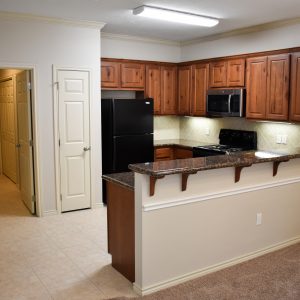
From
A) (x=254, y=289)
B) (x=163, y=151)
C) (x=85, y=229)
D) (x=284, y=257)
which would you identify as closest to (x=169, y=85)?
(x=163, y=151)

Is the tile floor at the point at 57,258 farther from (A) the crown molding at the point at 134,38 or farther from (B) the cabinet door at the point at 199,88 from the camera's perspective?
(A) the crown molding at the point at 134,38

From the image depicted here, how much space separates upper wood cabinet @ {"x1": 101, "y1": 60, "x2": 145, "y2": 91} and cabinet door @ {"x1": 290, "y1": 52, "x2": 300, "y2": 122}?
2.41 meters

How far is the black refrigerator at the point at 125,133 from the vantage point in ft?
17.5

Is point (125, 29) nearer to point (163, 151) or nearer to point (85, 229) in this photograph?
point (163, 151)

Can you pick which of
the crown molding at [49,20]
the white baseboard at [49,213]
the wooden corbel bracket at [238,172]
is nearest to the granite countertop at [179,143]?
the white baseboard at [49,213]

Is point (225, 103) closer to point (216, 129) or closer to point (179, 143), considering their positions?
point (216, 129)

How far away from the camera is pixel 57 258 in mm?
3730

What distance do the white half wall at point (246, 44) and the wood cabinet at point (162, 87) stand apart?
18.1 inches

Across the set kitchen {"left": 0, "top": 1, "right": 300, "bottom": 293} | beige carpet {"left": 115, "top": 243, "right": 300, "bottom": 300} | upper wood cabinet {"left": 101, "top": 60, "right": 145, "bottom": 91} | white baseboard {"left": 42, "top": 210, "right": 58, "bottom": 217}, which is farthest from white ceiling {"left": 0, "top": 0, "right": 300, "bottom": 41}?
beige carpet {"left": 115, "top": 243, "right": 300, "bottom": 300}

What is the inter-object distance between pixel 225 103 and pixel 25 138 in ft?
9.57

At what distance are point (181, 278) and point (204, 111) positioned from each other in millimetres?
3346

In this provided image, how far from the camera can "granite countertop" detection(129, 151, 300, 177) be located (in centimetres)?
284

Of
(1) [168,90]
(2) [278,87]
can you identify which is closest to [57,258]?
(2) [278,87]

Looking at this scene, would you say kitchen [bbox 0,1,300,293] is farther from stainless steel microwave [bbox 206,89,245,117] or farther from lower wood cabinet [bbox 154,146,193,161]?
stainless steel microwave [bbox 206,89,245,117]
